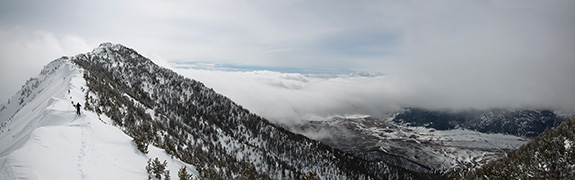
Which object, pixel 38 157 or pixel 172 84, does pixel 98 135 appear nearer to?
Result: pixel 38 157

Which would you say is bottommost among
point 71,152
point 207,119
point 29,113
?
point 207,119

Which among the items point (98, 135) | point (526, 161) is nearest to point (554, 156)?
point (526, 161)

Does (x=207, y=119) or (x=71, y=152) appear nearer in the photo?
(x=71, y=152)

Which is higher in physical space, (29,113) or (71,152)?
(71,152)

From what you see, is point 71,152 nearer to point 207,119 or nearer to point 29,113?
point 29,113

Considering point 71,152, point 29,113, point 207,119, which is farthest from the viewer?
point 207,119

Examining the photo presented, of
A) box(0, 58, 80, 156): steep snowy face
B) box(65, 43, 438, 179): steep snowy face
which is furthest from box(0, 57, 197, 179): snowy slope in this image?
box(65, 43, 438, 179): steep snowy face

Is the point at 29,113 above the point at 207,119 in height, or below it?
above

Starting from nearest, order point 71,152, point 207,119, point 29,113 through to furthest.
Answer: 1. point 71,152
2. point 29,113
3. point 207,119

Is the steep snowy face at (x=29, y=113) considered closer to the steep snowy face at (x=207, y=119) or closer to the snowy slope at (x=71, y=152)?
the snowy slope at (x=71, y=152)

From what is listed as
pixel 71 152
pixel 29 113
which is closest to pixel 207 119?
pixel 29 113

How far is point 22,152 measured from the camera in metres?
16.6

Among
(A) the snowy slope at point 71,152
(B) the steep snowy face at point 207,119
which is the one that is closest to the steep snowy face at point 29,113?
(A) the snowy slope at point 71,152

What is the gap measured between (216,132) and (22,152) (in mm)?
127116
